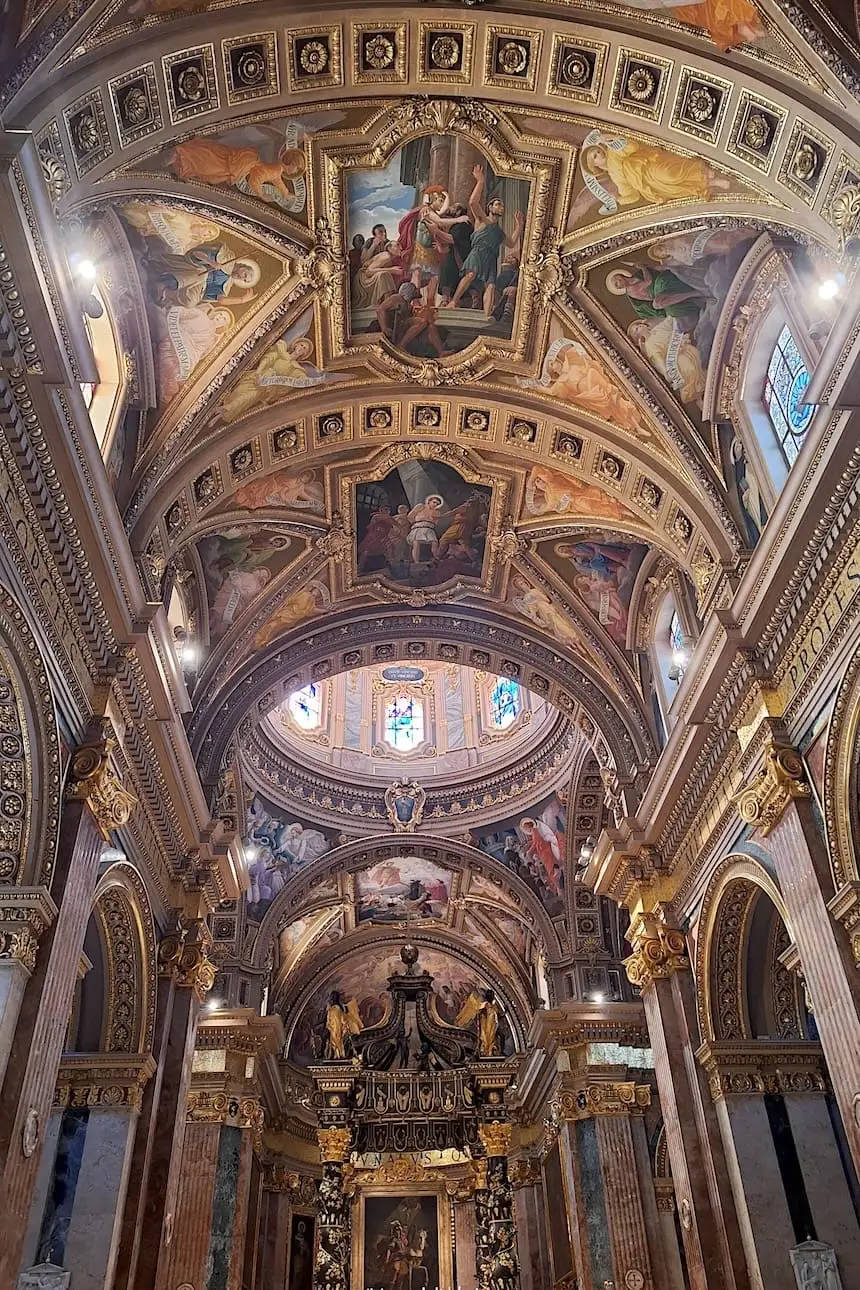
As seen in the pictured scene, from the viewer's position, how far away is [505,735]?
27375mm

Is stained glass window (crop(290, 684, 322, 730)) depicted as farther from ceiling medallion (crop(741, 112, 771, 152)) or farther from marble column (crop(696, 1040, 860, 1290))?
ceiling medallion (crop(741, 112, 771, 152))

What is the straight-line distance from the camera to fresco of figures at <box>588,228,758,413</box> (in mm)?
11828

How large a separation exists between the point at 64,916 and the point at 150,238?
7.45 m

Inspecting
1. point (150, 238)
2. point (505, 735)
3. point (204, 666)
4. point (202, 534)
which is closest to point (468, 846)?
point (505, 735)

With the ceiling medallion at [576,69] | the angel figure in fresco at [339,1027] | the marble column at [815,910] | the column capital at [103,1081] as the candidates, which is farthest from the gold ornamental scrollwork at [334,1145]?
the ceiling medallion at [576,69]

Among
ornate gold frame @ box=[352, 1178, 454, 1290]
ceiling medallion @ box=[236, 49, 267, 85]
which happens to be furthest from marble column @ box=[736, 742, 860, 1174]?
ornate gold frame @ box=[352, 1178, 454, 1290]

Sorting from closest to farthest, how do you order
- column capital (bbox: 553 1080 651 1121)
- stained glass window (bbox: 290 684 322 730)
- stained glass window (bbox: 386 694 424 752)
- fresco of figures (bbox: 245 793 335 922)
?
1. column capital (bbox: 553 1080 651 1121)
2. fresco of figures (bbox: 245 793 335 922)
3. stained glass window (bbox: 290 684 322 730)
4. stained glass window (bbox: 386 694 424 752)

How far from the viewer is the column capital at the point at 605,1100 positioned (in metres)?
20.5

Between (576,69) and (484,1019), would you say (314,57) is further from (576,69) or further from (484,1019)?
(484,1019)

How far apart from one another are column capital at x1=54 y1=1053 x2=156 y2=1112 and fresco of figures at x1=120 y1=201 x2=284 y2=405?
323 inches

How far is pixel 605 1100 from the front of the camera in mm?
20562

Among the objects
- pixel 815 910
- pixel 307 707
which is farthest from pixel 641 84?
pixel 307 707

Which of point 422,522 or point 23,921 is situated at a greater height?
point 422,522

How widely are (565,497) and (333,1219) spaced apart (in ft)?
66.1
